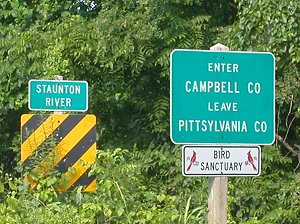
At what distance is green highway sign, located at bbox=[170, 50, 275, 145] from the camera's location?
4609 mm

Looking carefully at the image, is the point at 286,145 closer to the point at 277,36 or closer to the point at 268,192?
the point at 268,192

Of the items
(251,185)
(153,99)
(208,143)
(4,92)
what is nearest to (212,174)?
(208,143)

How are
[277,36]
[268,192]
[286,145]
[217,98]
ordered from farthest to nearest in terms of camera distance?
[286,145] < [268,192] < [277,36] < [217,98]

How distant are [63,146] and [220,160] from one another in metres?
3.18

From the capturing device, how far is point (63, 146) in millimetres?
7598

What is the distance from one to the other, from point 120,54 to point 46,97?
2.69 metres

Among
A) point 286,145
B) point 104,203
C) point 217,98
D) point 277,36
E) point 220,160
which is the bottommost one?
point 104,203

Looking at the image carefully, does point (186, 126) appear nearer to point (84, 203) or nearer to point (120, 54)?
point (84, 203)

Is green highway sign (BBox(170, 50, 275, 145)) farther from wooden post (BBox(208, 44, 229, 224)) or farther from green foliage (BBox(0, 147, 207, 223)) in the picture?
green foliage (BBox(0, 147, 207, 223))

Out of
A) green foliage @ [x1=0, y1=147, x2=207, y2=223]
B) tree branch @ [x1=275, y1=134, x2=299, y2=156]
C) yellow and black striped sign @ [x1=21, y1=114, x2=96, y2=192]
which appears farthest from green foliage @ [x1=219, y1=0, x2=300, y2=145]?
yellow and black striped sign @ [x1=21, y1=114, x2=96, y2=192]

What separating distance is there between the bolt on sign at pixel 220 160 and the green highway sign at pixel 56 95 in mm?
3388

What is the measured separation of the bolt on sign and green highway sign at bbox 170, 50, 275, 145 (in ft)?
0.13

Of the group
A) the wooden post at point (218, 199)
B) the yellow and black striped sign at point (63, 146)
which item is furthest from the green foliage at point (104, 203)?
the wooden post at point (218, 199)

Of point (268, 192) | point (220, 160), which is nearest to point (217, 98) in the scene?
point (220, 160)
